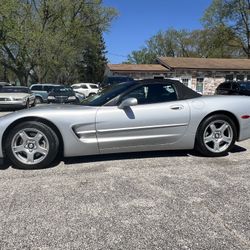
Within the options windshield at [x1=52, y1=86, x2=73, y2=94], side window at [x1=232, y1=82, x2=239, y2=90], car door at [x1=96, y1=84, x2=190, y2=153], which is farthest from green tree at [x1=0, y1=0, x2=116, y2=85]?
car door at [x1=96, y1=84, x2=190, y2=153]

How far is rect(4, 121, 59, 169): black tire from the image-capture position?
466 cm

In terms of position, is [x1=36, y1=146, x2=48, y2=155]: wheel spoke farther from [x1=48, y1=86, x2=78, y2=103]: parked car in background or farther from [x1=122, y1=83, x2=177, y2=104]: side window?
[x1=48, y1=86, x2=78, y2=103]: parked car in background

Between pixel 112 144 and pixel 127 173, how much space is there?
1.96ft

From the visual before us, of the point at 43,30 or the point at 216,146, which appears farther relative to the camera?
the point at 43,30

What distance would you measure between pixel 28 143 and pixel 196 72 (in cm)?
3017

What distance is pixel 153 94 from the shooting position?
5227 millimetres

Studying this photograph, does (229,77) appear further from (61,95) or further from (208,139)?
(208,139)

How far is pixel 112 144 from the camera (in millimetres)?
4902

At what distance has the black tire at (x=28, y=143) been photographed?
466 cm

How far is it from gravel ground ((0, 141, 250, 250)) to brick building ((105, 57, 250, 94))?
28.7m

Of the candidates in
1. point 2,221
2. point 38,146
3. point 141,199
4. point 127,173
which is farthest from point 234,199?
point 38,146

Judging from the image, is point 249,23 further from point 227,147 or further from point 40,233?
point 40,233

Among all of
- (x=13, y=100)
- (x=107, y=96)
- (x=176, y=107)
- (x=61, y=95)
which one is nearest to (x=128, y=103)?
(x=107, y=96)

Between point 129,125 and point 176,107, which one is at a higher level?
point 176,107
